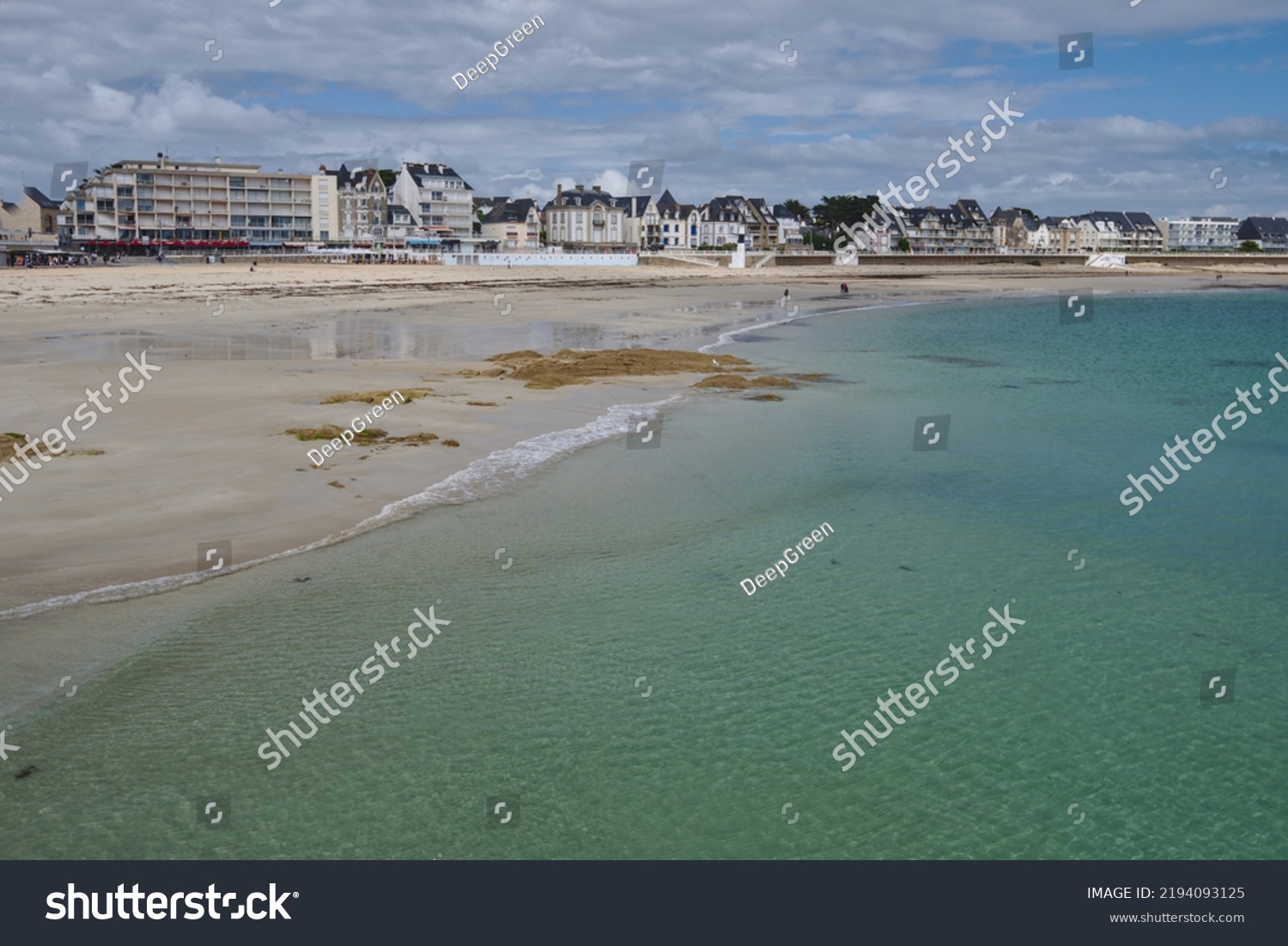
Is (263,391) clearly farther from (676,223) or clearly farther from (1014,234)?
(1014,234)

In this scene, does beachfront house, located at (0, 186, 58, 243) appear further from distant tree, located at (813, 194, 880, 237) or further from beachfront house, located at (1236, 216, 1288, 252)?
beachfront house, located at (1236, 216, 1288, 252)

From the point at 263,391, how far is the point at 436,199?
397 ft

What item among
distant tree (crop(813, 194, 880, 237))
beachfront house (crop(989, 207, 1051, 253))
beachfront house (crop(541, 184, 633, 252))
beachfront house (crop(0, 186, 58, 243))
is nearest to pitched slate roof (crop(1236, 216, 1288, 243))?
beachfront house (crop(989, 207, 1051, 253))

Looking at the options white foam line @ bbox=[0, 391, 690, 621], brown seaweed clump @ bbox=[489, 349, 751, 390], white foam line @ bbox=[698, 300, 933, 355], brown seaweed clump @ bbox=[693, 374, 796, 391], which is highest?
white foam line @ bbox=[698, 300, 933, 355]

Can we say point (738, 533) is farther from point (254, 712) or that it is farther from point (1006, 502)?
point (254, 712)

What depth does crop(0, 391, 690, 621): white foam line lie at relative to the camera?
10656mm

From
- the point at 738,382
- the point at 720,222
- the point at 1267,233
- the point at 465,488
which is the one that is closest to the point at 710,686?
the point at 465,488

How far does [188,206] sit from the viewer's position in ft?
420

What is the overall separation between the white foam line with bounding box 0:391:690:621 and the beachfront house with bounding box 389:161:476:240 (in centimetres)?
11887

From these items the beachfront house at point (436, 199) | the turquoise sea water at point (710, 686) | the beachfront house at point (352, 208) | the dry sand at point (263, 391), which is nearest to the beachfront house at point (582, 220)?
the beachfront house at point (436, 199)

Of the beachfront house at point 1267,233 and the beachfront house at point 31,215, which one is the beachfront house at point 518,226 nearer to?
the beachfront house at point 31,215

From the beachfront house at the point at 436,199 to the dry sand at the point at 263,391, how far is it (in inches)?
3035

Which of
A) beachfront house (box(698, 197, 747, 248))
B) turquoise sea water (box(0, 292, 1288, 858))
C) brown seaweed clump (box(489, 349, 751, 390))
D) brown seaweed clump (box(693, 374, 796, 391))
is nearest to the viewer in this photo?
turquoise sea water (box(0, 292, 1288, 858))
